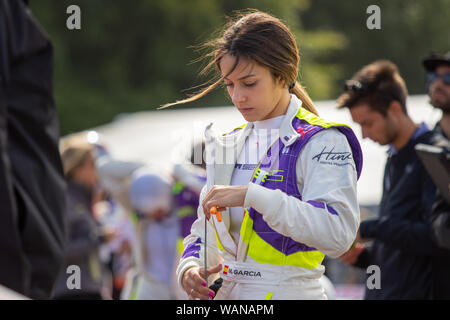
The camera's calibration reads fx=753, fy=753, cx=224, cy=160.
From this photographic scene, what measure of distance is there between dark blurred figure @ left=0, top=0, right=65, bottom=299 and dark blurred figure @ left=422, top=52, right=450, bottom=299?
204cm

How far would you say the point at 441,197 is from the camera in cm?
366

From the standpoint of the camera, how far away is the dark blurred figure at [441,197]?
11.7ft

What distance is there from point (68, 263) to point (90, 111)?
12976mm

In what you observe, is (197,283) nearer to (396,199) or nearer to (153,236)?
(396,199)

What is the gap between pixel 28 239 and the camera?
2002 millimetres

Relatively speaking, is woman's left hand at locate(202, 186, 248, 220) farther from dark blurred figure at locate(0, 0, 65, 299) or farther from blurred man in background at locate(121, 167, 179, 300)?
blurred man in background at locate(121, 167, 179, 300)

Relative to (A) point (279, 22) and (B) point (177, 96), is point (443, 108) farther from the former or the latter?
(B) point (177, 96)

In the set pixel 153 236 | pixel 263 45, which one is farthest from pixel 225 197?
pixel 153 236

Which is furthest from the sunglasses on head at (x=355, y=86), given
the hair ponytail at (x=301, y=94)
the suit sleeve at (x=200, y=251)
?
the suit sleeve at (x=200, y=251)

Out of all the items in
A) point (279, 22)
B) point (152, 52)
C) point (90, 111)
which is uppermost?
point (279, 22)

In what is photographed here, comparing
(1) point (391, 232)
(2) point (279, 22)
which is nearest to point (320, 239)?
(2) point (279, 22)

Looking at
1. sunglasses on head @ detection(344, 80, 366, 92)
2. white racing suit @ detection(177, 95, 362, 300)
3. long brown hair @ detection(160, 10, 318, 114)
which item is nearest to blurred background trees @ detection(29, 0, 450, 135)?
sunglasses on head @ detection(344, 80, 366, 92)

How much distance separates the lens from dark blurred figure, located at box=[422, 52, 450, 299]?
11.7 feet

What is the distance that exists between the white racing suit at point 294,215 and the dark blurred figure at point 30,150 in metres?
0.48
